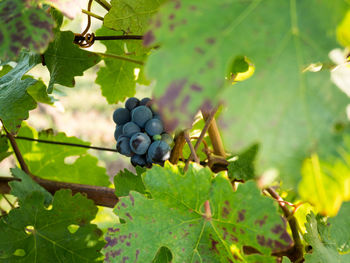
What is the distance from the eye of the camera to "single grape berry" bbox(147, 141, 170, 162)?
84cm

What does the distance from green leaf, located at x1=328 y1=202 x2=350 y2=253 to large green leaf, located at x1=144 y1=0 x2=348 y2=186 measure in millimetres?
495

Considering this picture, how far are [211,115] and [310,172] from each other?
39 cm

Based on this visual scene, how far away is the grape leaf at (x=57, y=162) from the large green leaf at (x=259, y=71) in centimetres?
85

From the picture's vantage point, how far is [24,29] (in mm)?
535

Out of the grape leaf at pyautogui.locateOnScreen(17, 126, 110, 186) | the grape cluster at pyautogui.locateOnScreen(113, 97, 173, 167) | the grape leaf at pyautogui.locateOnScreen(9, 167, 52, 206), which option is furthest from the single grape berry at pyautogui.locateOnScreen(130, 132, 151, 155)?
the grape leaf at pyautogui.locateOnScreen(17, 126, 110, 186)

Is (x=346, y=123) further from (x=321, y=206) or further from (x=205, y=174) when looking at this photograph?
(x=205, y=174)

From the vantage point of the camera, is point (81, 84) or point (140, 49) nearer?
point (140, 49)

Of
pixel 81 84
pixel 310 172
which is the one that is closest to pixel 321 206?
pixel 310 172

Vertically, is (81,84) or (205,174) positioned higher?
(205,174)

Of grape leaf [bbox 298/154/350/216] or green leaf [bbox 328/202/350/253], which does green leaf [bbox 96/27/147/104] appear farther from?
grape leaf [bbox 298/154/350/216]

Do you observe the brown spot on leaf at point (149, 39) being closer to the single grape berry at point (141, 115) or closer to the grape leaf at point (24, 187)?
the single grape berry at point (141, 115)

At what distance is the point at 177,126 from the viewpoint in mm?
410

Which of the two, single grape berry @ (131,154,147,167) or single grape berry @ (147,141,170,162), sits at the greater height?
single grape berry @ (147,141,170,162)

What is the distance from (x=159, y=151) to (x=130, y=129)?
0.09m
